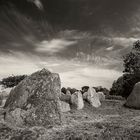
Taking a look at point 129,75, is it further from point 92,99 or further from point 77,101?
point 77,101

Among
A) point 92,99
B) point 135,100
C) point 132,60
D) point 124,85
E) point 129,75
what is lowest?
point 135,100

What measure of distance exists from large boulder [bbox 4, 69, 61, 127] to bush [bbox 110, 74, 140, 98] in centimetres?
2953

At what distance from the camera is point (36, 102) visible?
538 inches

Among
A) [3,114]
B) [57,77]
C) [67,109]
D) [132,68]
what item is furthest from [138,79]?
[3,114]

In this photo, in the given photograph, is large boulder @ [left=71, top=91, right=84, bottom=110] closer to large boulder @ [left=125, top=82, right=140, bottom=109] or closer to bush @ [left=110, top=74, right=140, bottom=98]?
large boulder @ [left=125, top=82, right=140, bottom=109]

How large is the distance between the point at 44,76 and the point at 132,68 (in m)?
39.1

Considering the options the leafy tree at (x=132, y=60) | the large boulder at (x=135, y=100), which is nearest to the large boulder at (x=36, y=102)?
the large boulder at (x=135, y=100)

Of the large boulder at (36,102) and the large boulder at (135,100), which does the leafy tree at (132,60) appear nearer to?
the large boulder at (135,100)

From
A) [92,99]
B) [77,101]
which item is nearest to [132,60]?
[92,99]

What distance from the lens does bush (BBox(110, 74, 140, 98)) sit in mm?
43150

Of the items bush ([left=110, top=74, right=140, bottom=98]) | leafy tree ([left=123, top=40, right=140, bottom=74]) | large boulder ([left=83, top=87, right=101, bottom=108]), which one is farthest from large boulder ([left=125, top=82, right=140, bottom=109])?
leafy tree ([left=123, top=40, right=140, bottom=74])

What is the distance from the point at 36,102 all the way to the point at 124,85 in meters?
34.4

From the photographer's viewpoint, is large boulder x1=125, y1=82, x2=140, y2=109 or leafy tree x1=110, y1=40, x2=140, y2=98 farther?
leafy tree x1=110, y1=40, x2=140, y2=98

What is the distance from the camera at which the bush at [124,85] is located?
Answer: 43.2 meters
